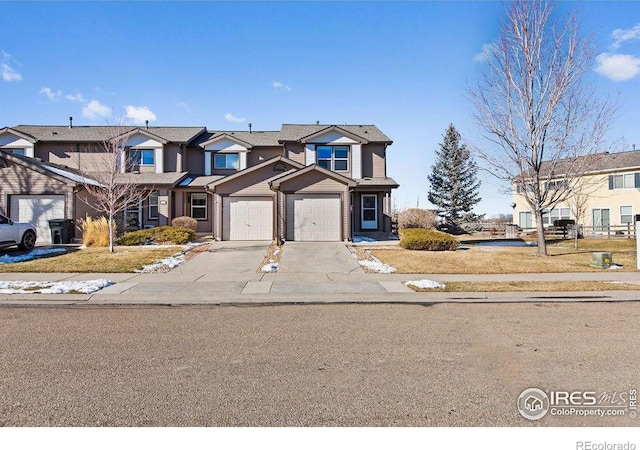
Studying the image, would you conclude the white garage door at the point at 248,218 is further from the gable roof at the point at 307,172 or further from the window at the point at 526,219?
the window at the point at 526,219

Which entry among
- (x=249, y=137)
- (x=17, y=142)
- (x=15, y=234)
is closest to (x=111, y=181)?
(x=15, y=234)

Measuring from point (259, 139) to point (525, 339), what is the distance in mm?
25539

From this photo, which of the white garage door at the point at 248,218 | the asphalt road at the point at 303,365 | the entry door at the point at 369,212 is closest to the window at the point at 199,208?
the white garage door at the point at 248,218

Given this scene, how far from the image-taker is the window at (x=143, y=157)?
26.6m

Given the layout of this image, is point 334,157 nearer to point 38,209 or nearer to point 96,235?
point 96,235

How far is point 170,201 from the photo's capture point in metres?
24.9

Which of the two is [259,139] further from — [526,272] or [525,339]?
[525,339]

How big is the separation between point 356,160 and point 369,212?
3619mm

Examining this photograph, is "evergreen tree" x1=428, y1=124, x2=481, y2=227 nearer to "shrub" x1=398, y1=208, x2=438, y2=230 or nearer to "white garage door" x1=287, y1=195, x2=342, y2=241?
"shrub" x1=398, y1=208, x2=438, y2=230

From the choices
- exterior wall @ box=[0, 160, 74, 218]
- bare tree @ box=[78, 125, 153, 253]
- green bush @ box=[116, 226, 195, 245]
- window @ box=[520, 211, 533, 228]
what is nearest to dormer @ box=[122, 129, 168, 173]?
bare tree @ box=[78, 125, 153, 253]

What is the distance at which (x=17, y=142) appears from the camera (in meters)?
26.6

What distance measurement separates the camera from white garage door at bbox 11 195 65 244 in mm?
21297

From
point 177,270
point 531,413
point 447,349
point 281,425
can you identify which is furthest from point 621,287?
point 177,270
